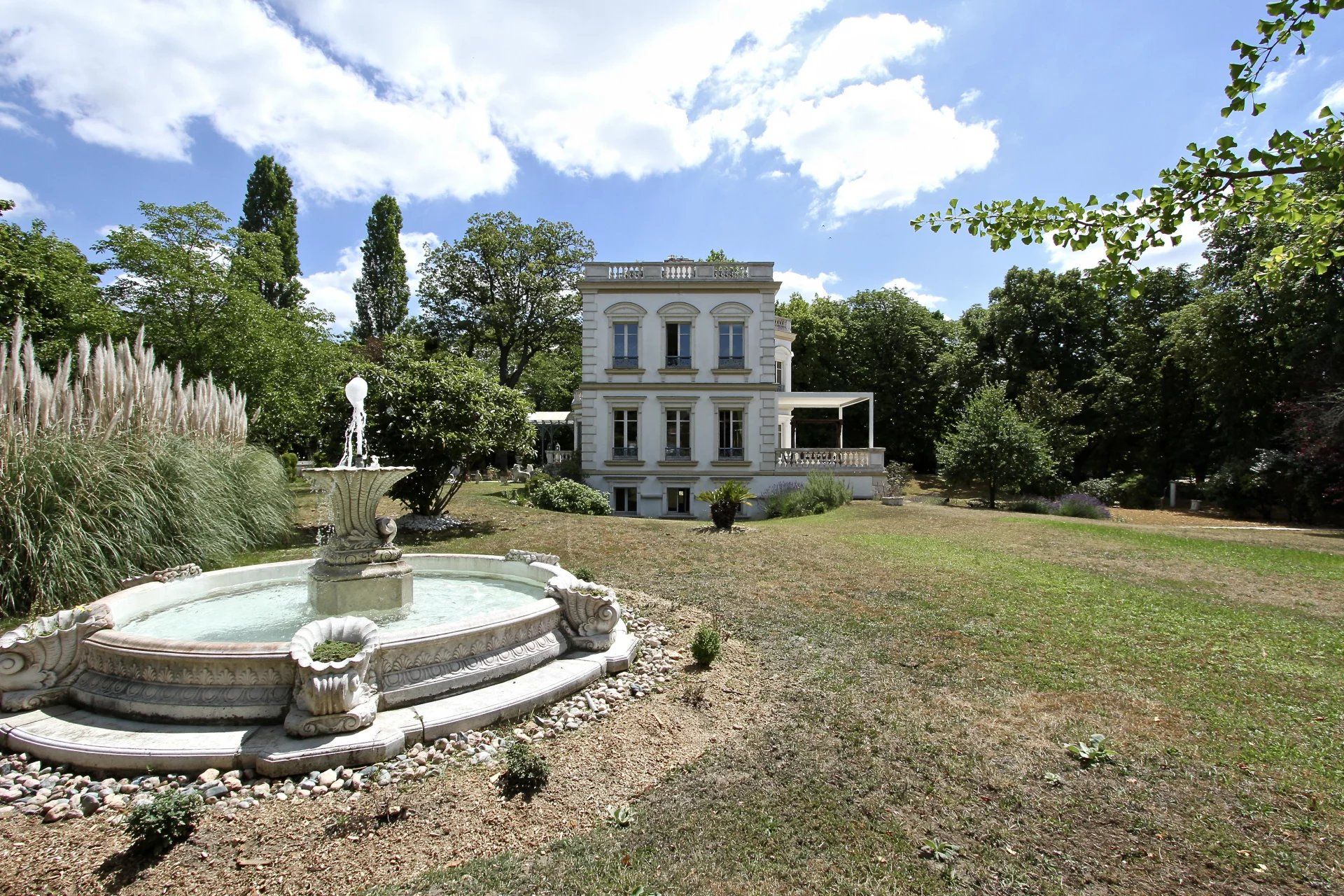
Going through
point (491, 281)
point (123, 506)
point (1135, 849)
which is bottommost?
point (1135, 849)

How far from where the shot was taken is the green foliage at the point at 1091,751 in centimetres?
425

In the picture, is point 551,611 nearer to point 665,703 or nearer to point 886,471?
point 665,703

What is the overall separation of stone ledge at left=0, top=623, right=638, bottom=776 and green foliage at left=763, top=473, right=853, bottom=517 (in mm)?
15924

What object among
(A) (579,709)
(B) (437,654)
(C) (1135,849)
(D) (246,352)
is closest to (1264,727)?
(C) (1135,849)

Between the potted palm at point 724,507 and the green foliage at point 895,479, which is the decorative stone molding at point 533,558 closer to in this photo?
the potted palm at point 724,507

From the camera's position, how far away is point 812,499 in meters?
20.1

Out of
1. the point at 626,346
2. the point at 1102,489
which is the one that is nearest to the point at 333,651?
the point at 626,346

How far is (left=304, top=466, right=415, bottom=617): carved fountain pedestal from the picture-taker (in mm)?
6555

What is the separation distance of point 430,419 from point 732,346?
13.4 metres

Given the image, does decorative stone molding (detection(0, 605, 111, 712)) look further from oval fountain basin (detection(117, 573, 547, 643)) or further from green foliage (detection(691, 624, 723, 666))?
green foliage (detection(691, 624, 723, 666))

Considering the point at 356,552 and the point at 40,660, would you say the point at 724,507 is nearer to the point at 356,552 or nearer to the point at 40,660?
the point at 356,552

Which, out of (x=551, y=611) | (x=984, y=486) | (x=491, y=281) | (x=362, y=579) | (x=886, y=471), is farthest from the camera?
(x=491, y=281)

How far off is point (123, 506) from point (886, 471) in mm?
22608

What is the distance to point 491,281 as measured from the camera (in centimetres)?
3253
